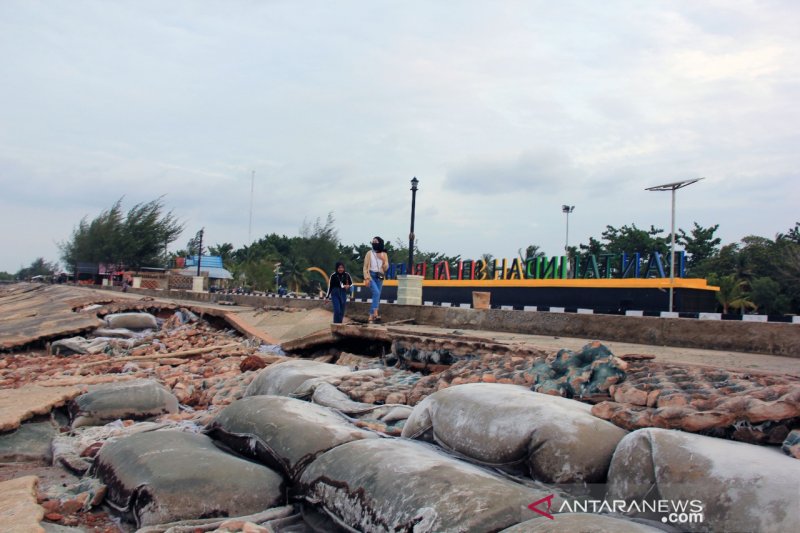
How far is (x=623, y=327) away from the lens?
250 inches

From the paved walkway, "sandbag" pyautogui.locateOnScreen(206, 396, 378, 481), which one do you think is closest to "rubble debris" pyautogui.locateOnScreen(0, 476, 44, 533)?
"sandbag" pyautogui.locateOnScreen(206, 396, 378, 481)

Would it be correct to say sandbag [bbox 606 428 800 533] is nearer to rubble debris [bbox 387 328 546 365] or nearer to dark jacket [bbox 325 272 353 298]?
rubble debris [bbox 387 328 546 365]

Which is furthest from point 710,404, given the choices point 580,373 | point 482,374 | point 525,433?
point 482,374

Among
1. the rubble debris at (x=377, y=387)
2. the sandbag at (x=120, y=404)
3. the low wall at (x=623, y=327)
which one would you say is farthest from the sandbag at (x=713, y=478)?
the sandbag at (x=120, y=404)

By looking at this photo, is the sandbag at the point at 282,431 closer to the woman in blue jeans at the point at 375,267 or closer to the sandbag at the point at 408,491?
the sandbag at the point at 408,491

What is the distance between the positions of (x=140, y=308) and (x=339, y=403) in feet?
27.4

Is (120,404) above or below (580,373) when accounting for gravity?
below

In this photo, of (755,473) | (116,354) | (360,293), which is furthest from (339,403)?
(360,293)

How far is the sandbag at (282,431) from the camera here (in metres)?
3.03

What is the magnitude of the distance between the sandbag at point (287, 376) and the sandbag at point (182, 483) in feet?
4.86

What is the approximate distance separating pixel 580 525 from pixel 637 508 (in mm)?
465

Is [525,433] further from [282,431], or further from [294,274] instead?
[294,274]

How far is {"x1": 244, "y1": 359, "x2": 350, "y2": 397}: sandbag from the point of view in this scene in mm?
4738

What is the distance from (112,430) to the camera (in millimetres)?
4320
